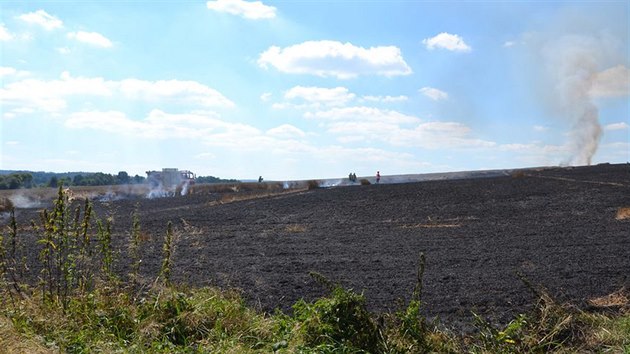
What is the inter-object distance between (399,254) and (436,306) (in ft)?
15.0

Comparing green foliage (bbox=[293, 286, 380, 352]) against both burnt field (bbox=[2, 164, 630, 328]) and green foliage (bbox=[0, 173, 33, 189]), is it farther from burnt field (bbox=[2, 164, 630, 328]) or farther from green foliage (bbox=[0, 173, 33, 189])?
green foliage (bbox=[0, 173, 33, 189])

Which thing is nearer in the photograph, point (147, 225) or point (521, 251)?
point (521, 251)

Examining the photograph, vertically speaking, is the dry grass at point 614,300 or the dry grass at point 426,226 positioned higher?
the dry grass at point 426,226

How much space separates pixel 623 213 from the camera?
1762cm

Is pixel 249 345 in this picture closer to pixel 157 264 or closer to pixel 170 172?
pixel 157 264

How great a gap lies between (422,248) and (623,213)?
26.7 ft

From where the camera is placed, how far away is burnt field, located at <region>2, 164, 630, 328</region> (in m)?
8.27

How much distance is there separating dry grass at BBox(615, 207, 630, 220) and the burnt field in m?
→ 0.26

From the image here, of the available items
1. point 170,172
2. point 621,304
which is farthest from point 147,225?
point 170,172

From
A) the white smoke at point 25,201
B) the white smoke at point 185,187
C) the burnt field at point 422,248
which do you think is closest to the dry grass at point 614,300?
the burnt field at point 422,248

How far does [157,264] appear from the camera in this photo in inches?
429

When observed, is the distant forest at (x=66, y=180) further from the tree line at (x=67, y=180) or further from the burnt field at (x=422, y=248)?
the burnt field at (x=422, y=248)

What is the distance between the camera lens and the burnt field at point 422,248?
8273 mm

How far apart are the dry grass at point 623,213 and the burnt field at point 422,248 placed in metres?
0.26
